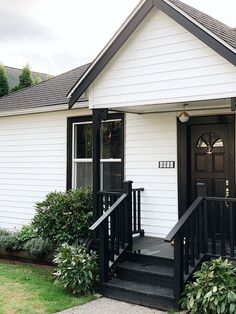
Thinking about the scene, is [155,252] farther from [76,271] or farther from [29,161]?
[29,161]

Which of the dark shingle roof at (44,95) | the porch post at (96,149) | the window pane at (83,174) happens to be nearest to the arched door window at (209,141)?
the porch post at (96,149)

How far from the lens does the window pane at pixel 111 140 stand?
29.4 ft

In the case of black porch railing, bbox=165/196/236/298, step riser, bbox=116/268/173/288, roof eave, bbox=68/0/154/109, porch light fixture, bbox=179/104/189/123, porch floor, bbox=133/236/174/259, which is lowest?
step riser, bbox=116/268/173/288

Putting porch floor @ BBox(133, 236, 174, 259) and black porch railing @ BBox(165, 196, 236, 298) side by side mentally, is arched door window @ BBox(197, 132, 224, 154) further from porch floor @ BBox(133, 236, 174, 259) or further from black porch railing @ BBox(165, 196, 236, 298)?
porch floor @ BBox(133, 236, 174, 259)

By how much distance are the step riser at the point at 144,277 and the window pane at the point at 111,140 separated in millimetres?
2802

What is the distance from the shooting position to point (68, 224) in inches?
307

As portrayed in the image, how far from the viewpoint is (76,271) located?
259 inches

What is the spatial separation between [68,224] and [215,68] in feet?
12.3

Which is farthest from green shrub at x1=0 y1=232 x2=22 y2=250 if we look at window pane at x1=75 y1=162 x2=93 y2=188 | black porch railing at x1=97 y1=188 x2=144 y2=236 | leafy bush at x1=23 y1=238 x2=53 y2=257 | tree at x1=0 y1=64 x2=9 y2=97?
tree at x1=0 y1=64 x2=9 y2=97

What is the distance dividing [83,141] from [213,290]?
17.1 ft

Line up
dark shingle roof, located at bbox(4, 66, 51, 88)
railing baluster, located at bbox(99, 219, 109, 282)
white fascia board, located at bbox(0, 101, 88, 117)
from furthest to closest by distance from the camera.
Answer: dark shingle roof, located at bbox(4, 66, 51, 88), white fascia board, located at bbox(0, 101, 88, 117), railing baluster, located at bbox(99, 219, 109, 282)

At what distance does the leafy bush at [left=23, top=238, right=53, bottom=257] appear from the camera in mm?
7977

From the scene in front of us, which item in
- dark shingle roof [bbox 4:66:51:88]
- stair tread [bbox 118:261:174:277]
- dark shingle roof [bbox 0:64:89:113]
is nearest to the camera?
stair tread [bbox 118:261:174:277]

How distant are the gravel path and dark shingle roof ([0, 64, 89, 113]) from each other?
4.83m
